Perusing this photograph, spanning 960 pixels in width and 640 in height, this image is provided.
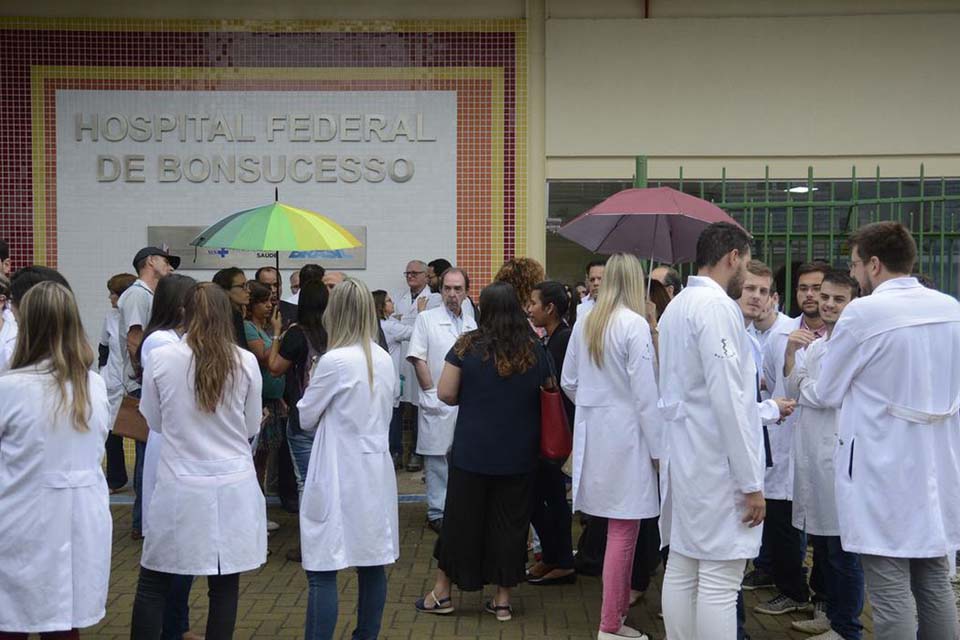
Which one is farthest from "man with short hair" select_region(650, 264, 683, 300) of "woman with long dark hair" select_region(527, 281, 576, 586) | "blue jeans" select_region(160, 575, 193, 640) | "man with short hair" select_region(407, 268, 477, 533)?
"blue jeans" select_region(160, 575, 193, 640)

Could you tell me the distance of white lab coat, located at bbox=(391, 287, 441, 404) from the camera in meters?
9.14

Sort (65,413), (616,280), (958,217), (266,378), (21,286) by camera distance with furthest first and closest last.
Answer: (958,217), (266,378), (616,280), (21,286), (65,413)

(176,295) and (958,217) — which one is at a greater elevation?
(958,217)

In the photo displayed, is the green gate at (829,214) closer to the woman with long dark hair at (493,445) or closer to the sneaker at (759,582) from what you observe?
the sneaker at (759,582)

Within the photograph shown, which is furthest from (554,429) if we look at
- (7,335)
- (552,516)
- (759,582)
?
(7,335)

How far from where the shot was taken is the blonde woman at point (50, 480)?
3.71 m

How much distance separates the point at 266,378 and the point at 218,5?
4.67 m

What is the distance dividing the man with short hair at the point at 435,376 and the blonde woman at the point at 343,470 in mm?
2323

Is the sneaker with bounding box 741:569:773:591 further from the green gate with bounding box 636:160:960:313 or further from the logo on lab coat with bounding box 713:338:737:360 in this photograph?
the green gate with bounding box 636:160:960:313

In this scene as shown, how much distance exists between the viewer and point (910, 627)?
155 inches

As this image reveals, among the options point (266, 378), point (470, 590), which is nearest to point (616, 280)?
point (470, 590)

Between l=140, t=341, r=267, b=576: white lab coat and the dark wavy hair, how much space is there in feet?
4.81

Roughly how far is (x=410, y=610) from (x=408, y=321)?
13.3 ft

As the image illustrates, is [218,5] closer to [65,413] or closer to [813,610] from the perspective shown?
[65,413]
